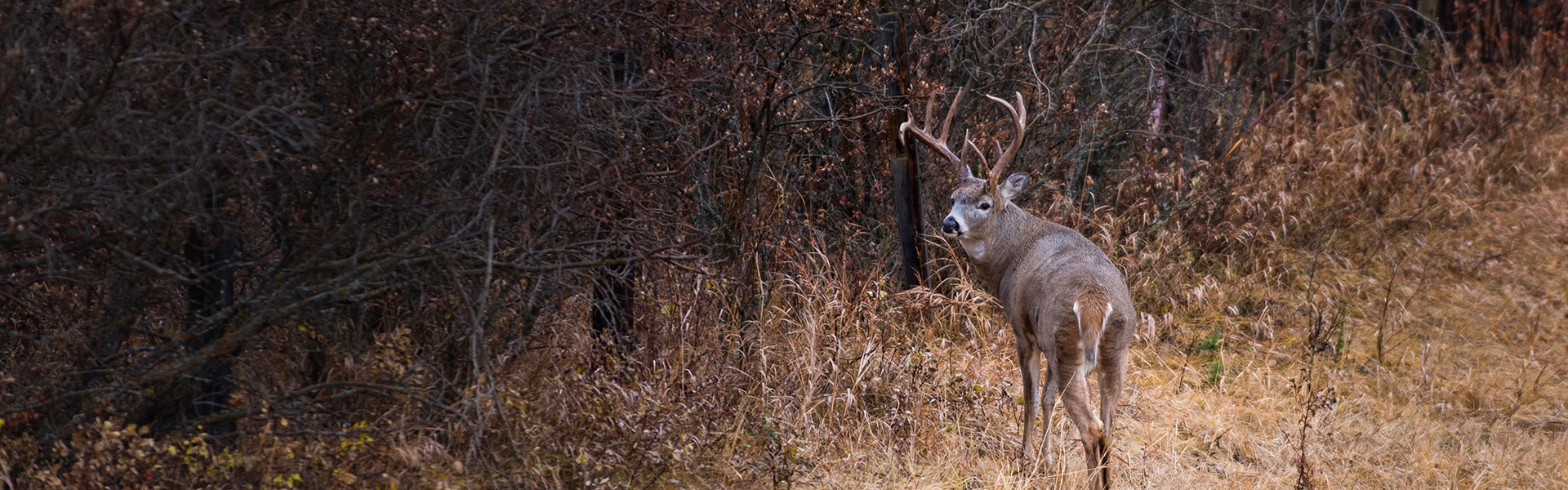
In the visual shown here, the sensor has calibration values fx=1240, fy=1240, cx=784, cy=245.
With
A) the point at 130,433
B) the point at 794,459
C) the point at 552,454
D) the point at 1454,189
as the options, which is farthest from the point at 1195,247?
the point at 130,433

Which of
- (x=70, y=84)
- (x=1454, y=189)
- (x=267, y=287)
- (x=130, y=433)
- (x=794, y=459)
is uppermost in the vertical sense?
(x=70, y=84)

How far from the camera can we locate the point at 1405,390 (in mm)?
6496

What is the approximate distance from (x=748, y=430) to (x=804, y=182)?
1995 mm

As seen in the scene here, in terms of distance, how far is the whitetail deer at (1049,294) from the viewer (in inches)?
193

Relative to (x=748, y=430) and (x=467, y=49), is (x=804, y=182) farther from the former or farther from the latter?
(x=467, y=49)

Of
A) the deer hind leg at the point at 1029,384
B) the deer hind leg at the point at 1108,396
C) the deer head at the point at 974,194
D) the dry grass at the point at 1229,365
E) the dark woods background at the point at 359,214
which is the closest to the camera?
the dark woods background at the point at 359,214

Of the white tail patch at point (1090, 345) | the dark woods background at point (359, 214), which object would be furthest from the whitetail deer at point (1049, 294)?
the dark woods background at point (359, 214)

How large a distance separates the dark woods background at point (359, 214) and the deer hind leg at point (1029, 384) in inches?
48.5

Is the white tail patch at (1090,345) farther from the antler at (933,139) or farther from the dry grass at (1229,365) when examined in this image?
the antler at (933,139)

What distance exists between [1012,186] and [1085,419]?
1.43 metres

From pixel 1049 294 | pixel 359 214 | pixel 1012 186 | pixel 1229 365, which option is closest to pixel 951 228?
pixel 1012 186

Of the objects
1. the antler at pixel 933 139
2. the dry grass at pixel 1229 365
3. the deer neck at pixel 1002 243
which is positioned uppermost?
the antler at pixel 933 139

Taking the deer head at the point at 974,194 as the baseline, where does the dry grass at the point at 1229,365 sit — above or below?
below

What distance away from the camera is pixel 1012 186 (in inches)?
234
